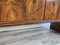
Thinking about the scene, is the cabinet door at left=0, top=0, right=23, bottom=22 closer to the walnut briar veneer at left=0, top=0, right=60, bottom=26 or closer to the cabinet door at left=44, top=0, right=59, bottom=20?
the walnut briar veneer at left=0, top=0, right=60, bottom=26

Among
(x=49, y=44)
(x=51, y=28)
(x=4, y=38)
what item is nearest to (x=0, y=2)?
(x=4, y=38)

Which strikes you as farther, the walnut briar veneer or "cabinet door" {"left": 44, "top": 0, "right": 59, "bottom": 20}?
"cabinet door" {"left": 44, "top": 0, "right": 59, "bottom": 20}

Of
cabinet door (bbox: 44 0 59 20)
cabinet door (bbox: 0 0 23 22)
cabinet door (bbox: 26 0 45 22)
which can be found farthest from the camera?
cabinet door (bbox: 44 0 59 20)

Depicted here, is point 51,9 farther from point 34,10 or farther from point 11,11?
point 11,11

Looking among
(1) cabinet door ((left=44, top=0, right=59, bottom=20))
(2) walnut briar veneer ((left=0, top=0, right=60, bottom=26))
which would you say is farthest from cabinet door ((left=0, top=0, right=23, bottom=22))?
(1) cabinet door ((left=44, top=0, right=59, bottom=20))

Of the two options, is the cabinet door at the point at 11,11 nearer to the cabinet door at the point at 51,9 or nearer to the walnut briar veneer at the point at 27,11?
the walnut briar veneer at the point at 27,11

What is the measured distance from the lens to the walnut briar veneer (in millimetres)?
819

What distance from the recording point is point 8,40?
3.50 ft

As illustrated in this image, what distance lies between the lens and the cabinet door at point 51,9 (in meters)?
1.01

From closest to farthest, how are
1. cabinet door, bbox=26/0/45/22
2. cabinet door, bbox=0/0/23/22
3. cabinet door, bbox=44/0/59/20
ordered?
cabinet door, bbox=0/0/23/22 → cabinet door, bbox=26/0/45/22 → cabinet door, bbox=44/0/59/20

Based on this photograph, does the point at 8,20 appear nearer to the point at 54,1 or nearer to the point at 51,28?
the point at 54,1

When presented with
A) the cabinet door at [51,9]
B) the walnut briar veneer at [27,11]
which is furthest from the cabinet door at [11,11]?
the cabinet door at [51,9]

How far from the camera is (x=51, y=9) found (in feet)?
3.43

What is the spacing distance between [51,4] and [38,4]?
0.13m
